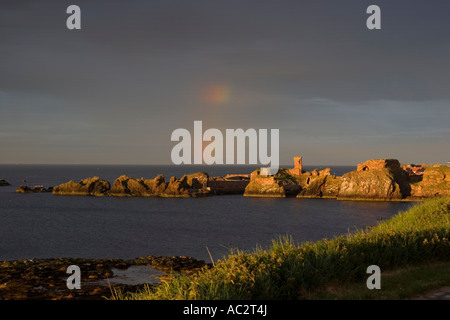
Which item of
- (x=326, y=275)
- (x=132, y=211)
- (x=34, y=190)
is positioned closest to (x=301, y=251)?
(x=326, y=275)

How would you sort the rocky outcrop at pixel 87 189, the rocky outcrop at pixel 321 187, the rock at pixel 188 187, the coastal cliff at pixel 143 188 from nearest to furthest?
the rocky outcrop at pixel 321 187
the rock at pixel 188 187
the coastal cliff at pixel 143 188
the rocky outcrop at pixel 87 189

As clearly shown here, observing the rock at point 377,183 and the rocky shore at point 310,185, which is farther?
the rock at point 377,183

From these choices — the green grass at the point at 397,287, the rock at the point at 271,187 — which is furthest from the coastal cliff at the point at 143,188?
the green grass at the point at 397,287

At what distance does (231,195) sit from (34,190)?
2814 inches

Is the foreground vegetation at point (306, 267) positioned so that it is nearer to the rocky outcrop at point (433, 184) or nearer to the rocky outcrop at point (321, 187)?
the rocky outcrop at point (433, 184)

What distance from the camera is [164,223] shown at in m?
79.7

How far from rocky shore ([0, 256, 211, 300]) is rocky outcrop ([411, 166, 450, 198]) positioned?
8830 centimetres

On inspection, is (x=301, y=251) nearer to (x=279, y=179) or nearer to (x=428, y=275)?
(x=428, y=275)

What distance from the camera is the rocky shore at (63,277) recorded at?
77.4ft

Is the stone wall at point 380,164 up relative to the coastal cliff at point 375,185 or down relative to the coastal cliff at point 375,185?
up

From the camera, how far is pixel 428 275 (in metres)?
13.0

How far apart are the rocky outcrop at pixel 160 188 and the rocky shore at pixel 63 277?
9682cm

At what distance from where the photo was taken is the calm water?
2168 inches

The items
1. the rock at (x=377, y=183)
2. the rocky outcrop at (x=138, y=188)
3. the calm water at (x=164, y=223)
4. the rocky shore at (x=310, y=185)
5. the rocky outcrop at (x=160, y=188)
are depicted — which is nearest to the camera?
the calm water at (x=164, y=223)
